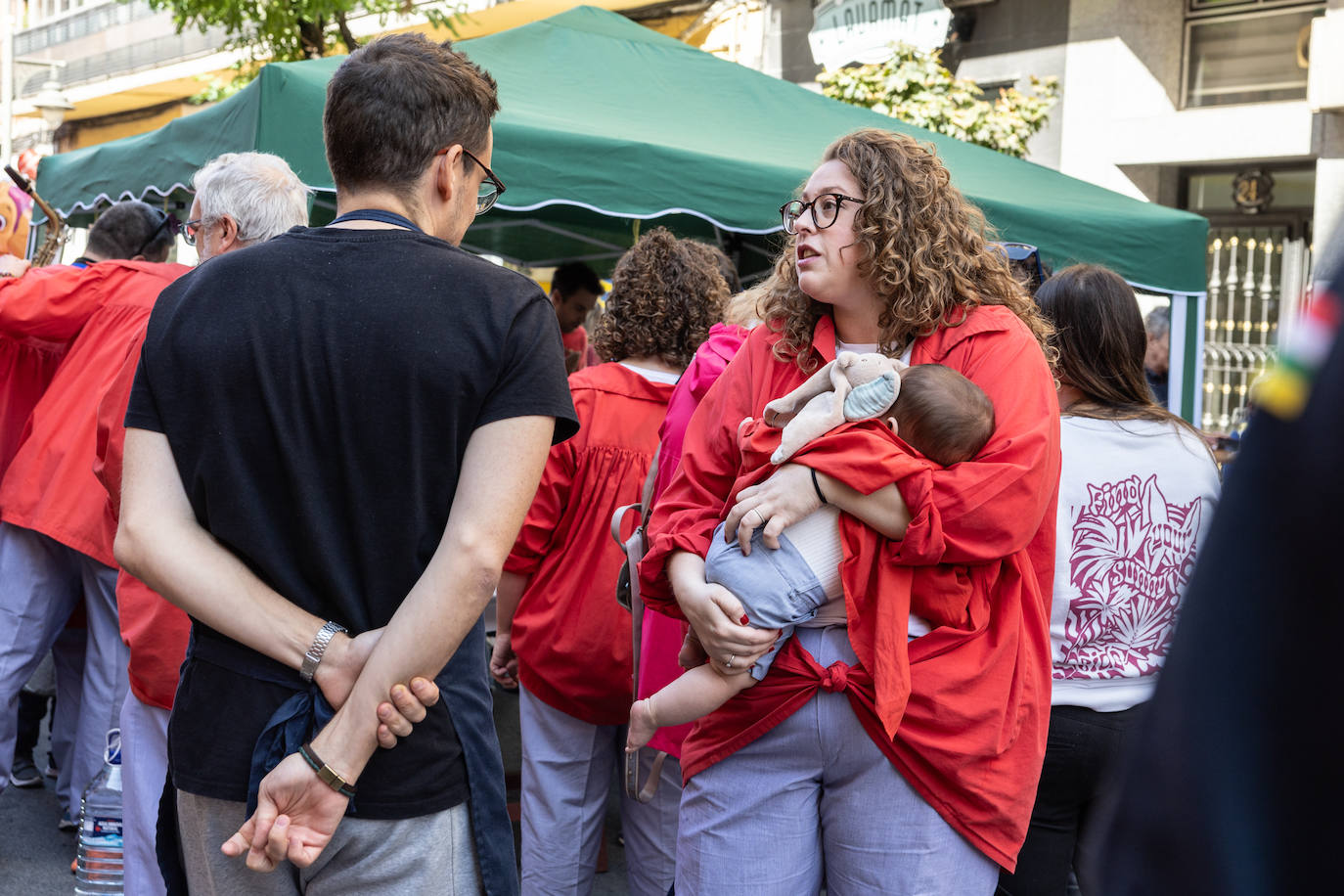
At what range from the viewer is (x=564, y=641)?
331 cm

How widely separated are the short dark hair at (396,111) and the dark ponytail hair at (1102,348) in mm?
1506

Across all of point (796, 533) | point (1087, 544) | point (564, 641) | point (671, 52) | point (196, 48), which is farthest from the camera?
point (196, 48)

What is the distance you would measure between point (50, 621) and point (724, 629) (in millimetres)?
3067

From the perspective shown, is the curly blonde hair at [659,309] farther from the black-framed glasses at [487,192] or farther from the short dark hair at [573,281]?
the short dark hair at [573,281]

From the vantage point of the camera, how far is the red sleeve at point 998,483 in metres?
1.91

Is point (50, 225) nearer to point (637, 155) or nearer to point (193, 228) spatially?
point (637, 155)

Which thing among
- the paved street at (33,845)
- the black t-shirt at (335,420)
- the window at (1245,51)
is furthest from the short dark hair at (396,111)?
the window at (1245,51)

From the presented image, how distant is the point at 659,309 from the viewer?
348cm

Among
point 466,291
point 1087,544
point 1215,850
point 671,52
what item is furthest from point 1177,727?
point 671,52

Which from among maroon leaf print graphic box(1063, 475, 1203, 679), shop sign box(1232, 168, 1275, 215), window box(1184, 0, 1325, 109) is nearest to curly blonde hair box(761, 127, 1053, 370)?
maroon leaf print graphic box(1063, 475, 1203, 679)

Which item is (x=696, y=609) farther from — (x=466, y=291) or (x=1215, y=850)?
(x=1215, y=850)

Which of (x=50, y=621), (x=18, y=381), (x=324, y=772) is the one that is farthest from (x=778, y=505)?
(x=18, y=381)

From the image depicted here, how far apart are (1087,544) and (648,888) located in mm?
1621

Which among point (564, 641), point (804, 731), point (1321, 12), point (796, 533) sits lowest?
point (564, 641)
